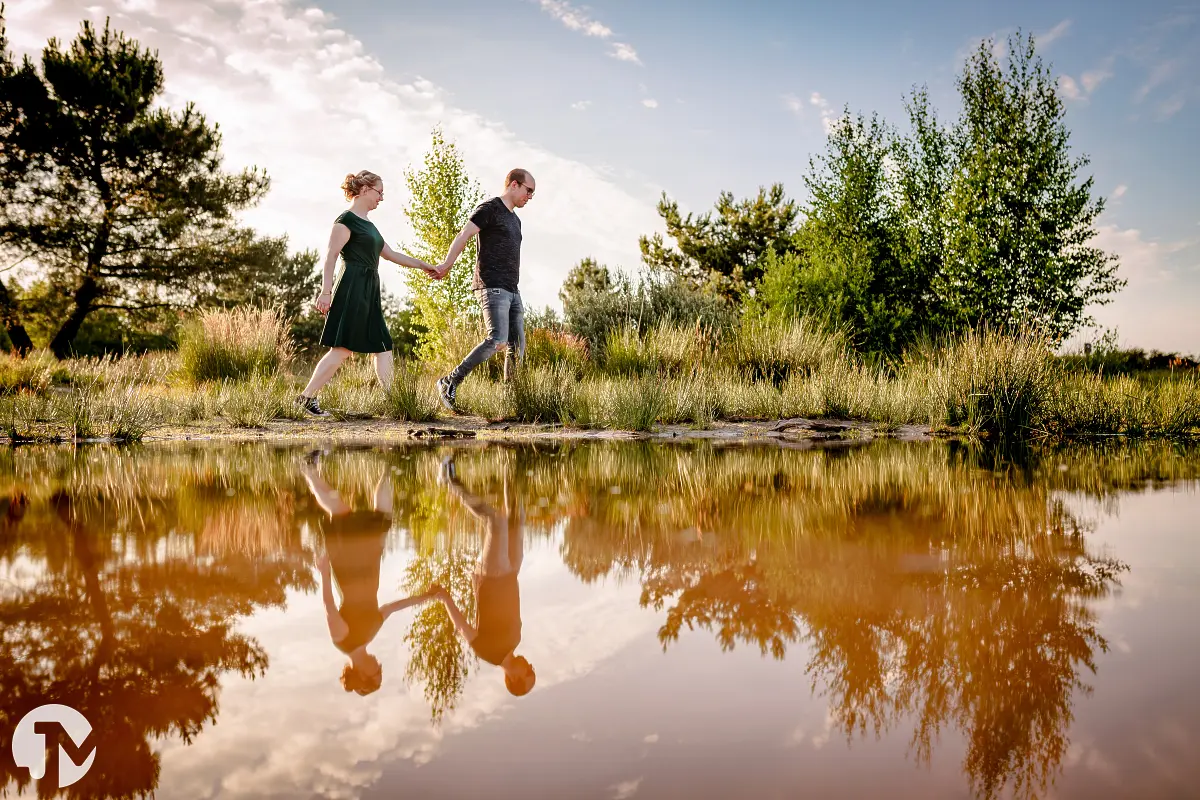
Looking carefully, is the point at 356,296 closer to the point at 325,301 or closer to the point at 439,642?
the point at 325,301

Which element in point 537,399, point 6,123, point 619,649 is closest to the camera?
point 619,649

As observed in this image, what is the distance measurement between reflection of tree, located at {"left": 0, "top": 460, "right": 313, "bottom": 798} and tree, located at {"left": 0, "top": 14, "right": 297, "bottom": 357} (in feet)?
93.8

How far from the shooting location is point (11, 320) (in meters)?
26.7

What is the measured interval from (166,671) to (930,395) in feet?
29.0

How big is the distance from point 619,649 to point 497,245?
Answer: 23.2 ft

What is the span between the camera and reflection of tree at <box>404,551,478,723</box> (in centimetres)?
142

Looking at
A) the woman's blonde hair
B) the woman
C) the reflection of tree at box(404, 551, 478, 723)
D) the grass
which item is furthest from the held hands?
the reflection of tree at box(404, 551, 478, 723)

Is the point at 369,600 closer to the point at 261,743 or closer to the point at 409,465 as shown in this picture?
the point at 261,743


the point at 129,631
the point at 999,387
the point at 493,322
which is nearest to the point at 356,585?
the point at 129,631

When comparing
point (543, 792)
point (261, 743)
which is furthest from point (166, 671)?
point (543, 792)

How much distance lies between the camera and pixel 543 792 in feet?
3.51

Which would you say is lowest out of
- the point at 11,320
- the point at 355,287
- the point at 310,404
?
the point at 310,404

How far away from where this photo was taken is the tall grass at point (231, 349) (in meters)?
12.9

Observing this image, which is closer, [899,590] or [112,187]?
[899,590]
